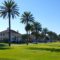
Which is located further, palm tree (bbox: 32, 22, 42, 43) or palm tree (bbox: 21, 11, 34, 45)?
palm tree (bbox: 32, 22, 42, 43)

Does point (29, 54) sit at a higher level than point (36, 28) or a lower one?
lower

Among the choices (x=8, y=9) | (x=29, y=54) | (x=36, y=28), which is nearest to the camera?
(x=29, y=54)

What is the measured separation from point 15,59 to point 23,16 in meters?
89.3

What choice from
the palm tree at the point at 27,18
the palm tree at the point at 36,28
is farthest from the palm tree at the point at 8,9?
the palm tree at the point at 36,28

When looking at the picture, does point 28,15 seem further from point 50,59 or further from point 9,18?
point 50,59

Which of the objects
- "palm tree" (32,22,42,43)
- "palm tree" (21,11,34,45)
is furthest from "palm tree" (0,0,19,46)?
"palm tree" (32,22,42,43)

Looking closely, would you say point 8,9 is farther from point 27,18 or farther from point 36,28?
point 36,28

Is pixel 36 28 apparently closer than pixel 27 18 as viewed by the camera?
No

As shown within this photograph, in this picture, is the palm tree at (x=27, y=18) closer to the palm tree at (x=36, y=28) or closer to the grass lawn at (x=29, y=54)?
the palm tree at (x=36, y=28)

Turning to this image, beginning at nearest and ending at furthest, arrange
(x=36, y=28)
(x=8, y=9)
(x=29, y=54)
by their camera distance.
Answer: (x=29, y=54), (x=8, y=9), (x=36, y=28)

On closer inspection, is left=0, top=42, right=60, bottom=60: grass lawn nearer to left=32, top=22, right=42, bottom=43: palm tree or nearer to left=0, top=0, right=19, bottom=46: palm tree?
left=0, top=0, right=19, bottom=46: palm tree

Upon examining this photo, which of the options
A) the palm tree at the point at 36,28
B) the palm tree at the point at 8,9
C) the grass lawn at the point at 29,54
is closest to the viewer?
the grass lawn at the point at 29,54

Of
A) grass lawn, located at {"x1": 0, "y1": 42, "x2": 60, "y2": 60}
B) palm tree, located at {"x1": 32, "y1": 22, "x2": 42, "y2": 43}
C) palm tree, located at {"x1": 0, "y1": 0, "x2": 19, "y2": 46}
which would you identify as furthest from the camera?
palm tree, located at {"x1": 32, "y1": 22, "x2": 42, "y2": 43}

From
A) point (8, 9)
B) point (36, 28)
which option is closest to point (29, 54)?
point (8, 9)
